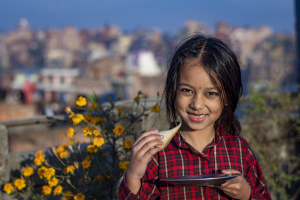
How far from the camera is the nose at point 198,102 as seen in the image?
47.9 inches

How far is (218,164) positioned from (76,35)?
80.4m

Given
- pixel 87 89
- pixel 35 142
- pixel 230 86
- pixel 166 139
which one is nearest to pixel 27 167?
pixel 166 139

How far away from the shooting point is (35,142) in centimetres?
1108

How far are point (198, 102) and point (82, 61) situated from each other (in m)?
60.2

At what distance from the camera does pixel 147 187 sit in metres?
1.21

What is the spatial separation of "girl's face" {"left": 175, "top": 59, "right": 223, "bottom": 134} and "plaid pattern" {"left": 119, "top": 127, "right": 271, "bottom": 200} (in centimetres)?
13

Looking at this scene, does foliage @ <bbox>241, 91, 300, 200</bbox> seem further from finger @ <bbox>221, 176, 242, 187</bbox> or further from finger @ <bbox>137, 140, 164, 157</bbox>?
finger @ <bbox>137, 140, 164, 157</bbox>

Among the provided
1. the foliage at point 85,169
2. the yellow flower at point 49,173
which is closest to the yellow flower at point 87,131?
the foliage at point 85,169

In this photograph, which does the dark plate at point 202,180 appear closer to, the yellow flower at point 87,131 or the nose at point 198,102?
the nose at point 198,102

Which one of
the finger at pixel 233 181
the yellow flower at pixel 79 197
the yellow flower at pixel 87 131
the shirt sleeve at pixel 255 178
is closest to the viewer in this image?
the finger at pixel 233 181

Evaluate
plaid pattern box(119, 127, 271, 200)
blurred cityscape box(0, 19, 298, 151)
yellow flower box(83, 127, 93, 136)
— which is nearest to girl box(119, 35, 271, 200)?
plaid pattern box(119, 127, 271, 200)

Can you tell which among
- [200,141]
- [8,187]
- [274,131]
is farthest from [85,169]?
[274,131]

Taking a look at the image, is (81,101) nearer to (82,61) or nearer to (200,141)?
(200,141)

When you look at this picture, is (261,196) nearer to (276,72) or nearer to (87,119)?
(87,119)
